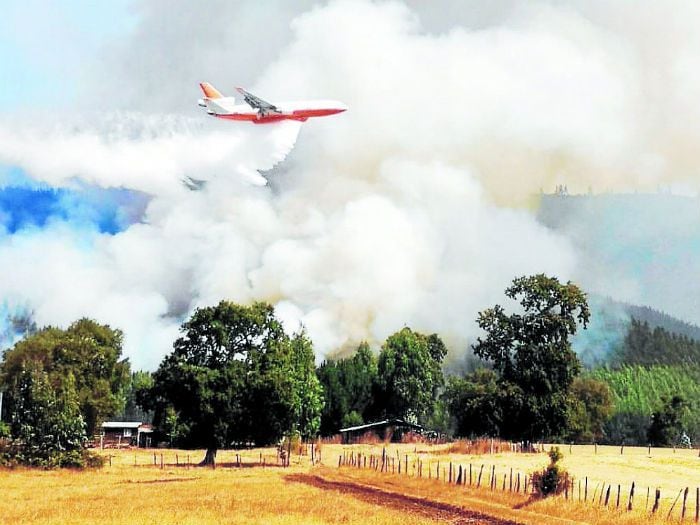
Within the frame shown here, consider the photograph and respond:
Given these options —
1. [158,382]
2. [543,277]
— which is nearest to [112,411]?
[158,382]

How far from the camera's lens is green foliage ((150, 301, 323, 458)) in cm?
9494

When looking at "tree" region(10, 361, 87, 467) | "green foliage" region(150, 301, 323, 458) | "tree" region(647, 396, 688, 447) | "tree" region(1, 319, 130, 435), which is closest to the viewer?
"tree" region(10, 361, 87, 467)

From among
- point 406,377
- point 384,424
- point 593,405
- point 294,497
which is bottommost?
point 384,424

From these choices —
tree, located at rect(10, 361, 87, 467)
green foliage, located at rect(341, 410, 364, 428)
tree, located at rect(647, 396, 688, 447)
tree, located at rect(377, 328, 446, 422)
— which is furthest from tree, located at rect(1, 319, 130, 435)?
tree, located at rect(647, 396, 688, 447)

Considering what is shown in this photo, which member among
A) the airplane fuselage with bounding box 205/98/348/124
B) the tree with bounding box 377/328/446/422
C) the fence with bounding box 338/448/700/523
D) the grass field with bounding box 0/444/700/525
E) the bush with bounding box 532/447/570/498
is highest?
the airplane fuselage with bounding box 205/98/348/124

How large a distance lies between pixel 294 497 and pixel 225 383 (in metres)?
36.4

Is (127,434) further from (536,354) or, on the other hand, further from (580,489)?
(580,489)

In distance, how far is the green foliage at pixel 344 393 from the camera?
570 feet

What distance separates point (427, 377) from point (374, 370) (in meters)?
14.3

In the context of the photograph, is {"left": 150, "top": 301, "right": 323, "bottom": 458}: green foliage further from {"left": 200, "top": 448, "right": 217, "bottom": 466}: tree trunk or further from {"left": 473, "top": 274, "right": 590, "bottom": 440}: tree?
{"left": 473, "top": 274, "right": 590, "bottom": 440}: tree

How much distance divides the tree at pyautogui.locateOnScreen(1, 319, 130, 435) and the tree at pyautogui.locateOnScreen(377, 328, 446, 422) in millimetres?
66478

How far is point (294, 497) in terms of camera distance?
6081 cm

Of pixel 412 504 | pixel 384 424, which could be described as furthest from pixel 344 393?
pixel 412 504

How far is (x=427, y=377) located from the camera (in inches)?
7259
